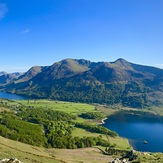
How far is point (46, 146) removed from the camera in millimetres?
140625

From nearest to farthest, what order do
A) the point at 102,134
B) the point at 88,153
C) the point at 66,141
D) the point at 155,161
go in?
the point at 155,161 → the point at 88,153 → the point at 66,141 → the point at 102,134

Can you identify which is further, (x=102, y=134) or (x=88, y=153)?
(x=102, y=134)

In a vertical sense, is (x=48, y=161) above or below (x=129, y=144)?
above

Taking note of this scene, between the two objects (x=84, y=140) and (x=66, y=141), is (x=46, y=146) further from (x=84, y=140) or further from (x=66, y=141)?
(x=84, y=140)

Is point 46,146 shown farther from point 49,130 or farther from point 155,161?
point 155,161

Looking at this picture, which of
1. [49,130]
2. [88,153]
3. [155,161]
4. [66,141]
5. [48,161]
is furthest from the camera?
[49,130]

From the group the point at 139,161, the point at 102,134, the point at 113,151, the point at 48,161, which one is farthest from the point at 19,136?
the point at 139,161

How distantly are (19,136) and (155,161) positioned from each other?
10012cm

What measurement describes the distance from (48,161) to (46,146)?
63.3 meters

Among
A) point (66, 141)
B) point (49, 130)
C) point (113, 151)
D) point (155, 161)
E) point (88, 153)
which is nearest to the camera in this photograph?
point (155, 161)

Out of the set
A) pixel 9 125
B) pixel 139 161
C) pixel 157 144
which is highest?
pixel 139 161

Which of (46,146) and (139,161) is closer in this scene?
(139,161)

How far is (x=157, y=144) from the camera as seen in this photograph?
184 m

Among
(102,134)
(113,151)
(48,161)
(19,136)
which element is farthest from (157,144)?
(48,161)
